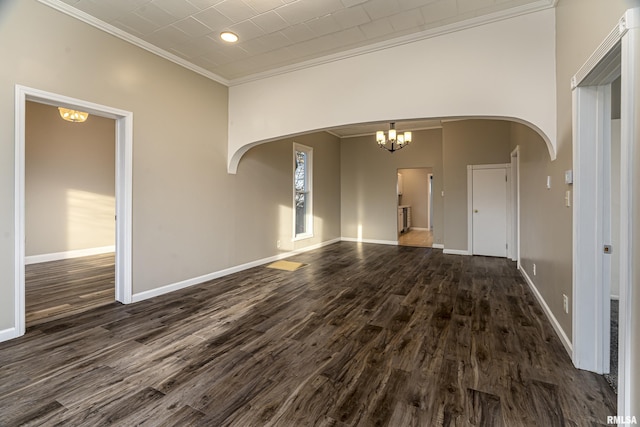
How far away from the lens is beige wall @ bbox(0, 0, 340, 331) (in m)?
2.53

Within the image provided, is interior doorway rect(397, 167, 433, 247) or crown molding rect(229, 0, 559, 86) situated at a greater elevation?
crown molding rect(229, 0, 559, 86)

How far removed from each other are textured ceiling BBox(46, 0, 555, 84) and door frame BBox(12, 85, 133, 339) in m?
0.87

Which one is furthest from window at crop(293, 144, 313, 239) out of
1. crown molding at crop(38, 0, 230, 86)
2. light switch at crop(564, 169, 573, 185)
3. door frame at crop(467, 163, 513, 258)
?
light switch at crop(564, 169, 573, 185)

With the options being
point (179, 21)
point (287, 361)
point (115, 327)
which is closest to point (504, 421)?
point (287, 361)

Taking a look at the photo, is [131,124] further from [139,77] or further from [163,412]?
[163,412]

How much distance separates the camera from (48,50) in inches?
107

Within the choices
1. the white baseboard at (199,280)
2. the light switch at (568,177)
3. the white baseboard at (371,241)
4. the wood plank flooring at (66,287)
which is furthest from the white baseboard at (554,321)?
the wood plank flooring at (66,287)

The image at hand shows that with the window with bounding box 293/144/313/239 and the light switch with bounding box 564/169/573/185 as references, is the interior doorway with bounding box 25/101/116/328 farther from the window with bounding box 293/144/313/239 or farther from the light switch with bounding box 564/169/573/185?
the light switch with bounding box 564/169/573/185

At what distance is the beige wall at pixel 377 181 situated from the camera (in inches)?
284

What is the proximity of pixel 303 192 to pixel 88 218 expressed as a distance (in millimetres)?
4612

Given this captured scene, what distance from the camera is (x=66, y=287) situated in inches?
156

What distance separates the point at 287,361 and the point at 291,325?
644mm

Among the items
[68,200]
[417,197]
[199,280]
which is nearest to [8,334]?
[199,280]

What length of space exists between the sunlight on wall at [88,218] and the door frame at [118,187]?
11.6ft
